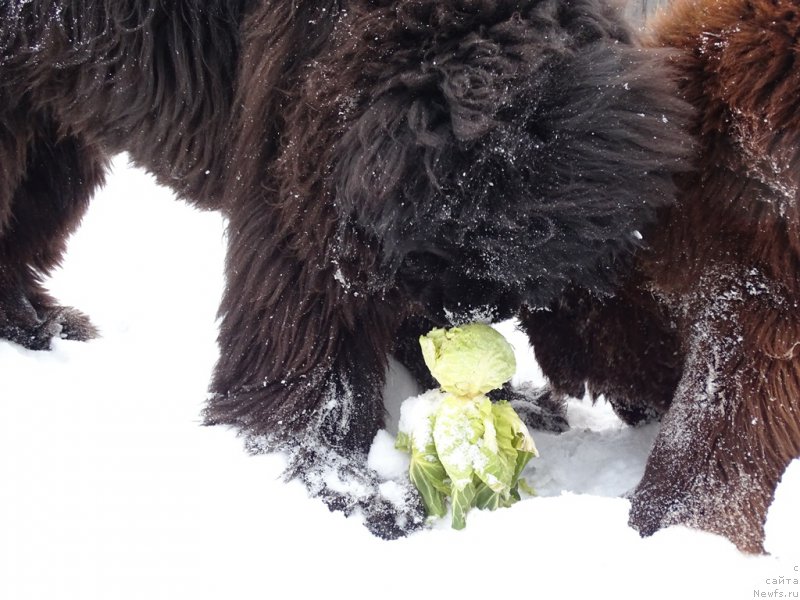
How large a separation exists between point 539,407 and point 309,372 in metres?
0.93

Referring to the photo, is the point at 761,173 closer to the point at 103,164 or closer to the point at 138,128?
the point at 138,128

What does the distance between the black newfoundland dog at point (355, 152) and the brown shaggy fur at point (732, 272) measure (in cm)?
12

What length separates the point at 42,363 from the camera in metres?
2.73

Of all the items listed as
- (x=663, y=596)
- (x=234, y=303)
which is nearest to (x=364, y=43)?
(x=234, y=303)

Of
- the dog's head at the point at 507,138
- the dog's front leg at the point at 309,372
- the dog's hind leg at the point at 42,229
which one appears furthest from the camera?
the dog's hind leg at the point at 42,229

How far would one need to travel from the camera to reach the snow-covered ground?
1.62 m

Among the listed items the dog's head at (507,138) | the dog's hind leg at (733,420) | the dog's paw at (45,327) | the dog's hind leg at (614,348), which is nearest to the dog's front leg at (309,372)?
the dog's head at (507,138)

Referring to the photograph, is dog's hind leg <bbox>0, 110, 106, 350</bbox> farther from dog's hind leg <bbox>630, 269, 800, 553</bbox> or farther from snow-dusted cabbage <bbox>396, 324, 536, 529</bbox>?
dog's hind leg <bbox>630, 269, 800, 553</bbox>

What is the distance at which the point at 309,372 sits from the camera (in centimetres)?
208

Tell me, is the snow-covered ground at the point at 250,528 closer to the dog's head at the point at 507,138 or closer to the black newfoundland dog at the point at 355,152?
the black newfoundland dog at the point at 355,152

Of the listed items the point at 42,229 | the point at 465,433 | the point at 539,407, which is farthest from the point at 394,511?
the point at 42,229

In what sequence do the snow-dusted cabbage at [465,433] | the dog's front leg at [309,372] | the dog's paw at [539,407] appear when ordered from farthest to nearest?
the dog's paw at [539,407] → the dog's front leg at [309,372] → the snow-dusted cabbage at [465,433]

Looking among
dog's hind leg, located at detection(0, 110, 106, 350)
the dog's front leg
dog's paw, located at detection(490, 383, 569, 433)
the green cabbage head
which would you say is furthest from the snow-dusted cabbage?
dog's hind leg, located at detection(0, 110, 106, 350)

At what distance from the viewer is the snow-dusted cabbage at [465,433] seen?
1.88m
